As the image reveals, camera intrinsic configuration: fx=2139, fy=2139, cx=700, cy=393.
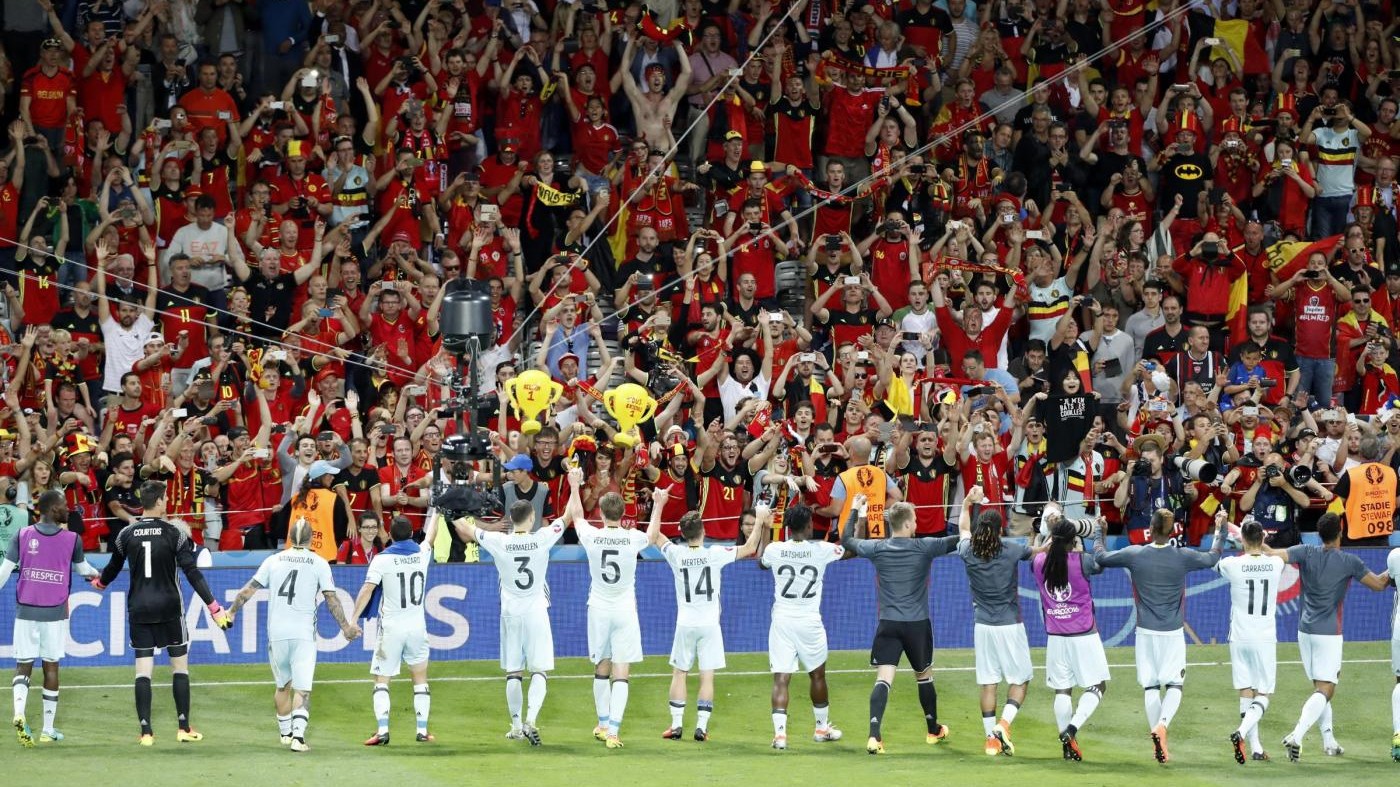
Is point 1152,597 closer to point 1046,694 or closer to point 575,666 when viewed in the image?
point 1046,694

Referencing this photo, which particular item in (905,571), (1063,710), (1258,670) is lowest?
(1063,710)

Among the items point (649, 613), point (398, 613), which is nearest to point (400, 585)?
point (398, 613)

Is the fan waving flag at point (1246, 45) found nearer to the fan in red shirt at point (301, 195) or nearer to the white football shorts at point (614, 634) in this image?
the fan in red shirt at point (301, 195)

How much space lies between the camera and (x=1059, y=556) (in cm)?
1612

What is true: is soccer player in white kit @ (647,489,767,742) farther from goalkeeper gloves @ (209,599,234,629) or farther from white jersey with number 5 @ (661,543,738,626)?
goalkeeper gloves @ (209,599,234,629)

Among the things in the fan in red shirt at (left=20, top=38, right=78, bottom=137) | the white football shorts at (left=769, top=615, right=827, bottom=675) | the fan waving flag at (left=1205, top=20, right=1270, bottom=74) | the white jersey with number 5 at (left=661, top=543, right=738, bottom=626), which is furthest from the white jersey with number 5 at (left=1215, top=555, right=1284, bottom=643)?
the fan in red shirt at (left=20, top=38, right=78, bottom=137)

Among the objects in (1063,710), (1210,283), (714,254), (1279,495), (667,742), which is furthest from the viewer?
(1210,283)

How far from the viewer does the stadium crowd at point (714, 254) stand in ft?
68.1

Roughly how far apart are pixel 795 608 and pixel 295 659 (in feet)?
12.7

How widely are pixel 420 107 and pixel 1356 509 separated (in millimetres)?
11036

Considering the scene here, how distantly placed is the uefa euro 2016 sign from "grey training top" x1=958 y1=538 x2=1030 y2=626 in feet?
11.4

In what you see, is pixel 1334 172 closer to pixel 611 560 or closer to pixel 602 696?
pixel 611 560

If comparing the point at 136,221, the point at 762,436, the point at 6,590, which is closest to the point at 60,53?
the point at 136,221

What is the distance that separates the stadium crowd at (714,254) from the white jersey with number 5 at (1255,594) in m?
4.09
